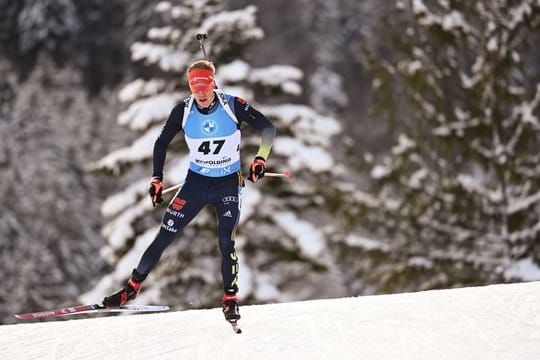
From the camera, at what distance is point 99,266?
119 ft

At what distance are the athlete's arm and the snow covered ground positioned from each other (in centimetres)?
150

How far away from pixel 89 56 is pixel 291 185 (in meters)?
51.9

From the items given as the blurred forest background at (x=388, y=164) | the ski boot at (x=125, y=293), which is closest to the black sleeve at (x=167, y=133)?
the ski boot at (x=125, y=293)

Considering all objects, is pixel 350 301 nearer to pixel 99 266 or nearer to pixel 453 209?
pixel 453 209

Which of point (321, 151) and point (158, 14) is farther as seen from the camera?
point (158, 14)

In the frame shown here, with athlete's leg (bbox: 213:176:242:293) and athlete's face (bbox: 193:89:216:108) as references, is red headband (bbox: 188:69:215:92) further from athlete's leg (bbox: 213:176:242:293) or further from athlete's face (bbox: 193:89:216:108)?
athlete's leg (bbox: 213:176:242:293)

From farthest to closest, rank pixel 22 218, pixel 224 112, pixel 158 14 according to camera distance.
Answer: pixel 158 14 < pixel 22 218 < pixel 224 112

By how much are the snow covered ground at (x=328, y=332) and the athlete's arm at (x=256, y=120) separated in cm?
150

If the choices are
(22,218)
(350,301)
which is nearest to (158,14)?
(22,218)

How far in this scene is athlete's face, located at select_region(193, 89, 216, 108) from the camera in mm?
6086

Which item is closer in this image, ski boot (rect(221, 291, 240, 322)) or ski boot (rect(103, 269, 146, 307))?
ski boot (rect(221, 291, 240, 322))

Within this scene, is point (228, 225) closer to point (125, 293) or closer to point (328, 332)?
point (125, 293)

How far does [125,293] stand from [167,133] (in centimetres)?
138

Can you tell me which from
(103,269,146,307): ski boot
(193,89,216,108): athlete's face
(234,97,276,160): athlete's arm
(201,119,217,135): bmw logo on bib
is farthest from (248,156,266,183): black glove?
(103,269,146,307): ski boot
